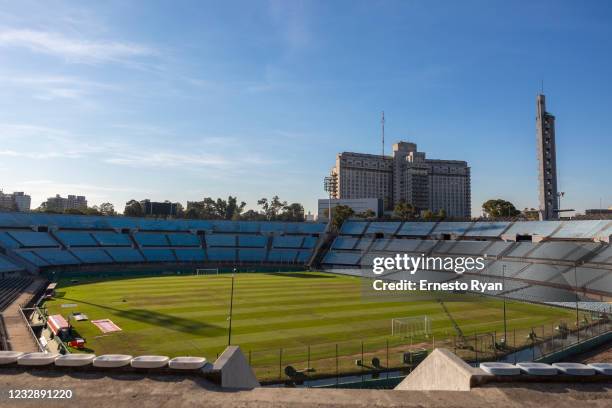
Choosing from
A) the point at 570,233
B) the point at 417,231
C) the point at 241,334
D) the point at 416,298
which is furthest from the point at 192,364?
the point at 417,231

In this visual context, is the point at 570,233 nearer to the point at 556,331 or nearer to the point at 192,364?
the point at 556,331

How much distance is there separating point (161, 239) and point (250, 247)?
19.8m

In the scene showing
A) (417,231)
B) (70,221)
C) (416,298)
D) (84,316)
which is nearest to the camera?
(84,316)

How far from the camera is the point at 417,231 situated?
90.5m

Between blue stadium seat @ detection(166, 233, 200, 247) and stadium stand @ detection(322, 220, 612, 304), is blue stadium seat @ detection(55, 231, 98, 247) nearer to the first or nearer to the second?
blue stadium seat @ detection(166, 233, 200, 247)

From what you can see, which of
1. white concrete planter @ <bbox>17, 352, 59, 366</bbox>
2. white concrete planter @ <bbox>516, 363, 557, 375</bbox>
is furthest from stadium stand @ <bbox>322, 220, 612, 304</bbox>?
white concrete planter @ <bbox>17, 352, 59, 366</bbox>

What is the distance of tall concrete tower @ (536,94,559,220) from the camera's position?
91.5 metres

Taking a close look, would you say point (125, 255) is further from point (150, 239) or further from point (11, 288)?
point (11, 288)

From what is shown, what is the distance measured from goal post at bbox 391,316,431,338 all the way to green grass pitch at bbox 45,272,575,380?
667mm

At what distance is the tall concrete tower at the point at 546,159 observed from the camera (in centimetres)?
9150

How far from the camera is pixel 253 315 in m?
40.1

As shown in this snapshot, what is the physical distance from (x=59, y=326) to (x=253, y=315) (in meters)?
16.4

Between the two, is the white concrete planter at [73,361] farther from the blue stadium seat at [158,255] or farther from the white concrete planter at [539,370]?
the blue stadium seat at [158,255]

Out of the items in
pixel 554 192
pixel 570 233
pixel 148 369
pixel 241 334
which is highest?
pixel 554 192
